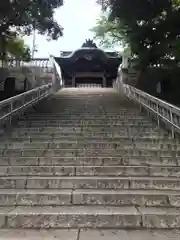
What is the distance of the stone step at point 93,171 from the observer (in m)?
5.53

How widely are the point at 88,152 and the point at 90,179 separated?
135 centimetres

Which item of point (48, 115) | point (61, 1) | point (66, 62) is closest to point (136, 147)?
point (48, 115)

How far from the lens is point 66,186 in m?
5.08

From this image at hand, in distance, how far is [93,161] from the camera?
5969 mm

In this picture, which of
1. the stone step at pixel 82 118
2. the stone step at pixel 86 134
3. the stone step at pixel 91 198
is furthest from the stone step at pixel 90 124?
the stone step at pixel 91 198

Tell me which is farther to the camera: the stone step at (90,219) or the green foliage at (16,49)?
the green foliage at (16,49)

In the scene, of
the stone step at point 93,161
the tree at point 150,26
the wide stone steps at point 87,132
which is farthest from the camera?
the tree at point 150,26

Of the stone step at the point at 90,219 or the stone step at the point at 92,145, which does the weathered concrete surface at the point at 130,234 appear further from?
the stone step at the point at 92,145

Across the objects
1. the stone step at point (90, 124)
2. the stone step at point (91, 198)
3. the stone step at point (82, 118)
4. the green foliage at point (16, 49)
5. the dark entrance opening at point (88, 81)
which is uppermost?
the green foliage at point (16, 49)

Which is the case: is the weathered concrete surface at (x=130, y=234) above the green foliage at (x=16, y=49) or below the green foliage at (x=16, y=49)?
below

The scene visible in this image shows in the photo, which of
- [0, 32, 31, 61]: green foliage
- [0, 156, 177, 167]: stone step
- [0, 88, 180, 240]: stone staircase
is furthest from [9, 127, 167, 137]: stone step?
[0, 32, 31, 61]: green foliage

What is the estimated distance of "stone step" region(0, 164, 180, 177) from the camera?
5531 millimetres

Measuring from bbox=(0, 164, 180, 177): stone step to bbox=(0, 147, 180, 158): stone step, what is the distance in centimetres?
67

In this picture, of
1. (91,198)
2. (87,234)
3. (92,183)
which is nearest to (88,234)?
(87,234)
